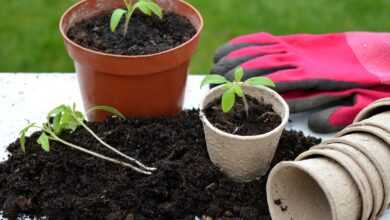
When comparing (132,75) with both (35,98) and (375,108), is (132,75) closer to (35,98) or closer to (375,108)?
(35,98)

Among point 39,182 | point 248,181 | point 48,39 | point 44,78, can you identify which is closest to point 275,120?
point 248,181

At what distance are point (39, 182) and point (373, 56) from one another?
90cm

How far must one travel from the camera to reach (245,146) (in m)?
1.18

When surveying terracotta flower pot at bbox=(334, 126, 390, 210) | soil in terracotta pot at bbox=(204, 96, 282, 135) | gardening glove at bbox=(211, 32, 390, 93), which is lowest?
gardening glove at bbox=(211, 32, 390, 93)

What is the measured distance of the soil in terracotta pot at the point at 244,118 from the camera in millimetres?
1212

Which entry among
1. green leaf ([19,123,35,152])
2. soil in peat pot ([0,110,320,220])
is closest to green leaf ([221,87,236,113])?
soil in peat pot ([0,110,320,220])

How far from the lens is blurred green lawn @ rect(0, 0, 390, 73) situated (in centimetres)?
226

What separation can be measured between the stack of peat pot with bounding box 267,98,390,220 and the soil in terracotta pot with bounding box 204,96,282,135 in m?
0.12

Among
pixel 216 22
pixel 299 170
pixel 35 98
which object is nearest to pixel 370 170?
pixel 299 170

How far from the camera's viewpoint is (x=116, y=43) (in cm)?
135

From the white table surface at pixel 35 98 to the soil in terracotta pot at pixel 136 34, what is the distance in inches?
8.9

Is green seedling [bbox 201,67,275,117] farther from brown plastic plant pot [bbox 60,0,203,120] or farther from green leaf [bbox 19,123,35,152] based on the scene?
green leaf [bbox 19,123,35,152]

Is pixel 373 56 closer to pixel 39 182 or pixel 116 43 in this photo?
pixel 116 43

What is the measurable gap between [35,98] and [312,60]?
746 mm
